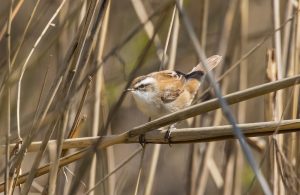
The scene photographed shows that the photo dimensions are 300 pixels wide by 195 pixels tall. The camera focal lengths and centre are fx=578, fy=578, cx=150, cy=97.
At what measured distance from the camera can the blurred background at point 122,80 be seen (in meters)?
2.03

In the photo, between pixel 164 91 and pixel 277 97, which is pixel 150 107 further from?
pixel 277 97

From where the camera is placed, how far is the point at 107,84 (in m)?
3.43

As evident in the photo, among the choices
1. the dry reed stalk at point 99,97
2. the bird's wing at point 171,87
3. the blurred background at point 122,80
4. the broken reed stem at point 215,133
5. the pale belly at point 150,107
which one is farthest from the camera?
the bird's wing at point 171,87

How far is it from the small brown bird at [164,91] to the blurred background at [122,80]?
12 cm

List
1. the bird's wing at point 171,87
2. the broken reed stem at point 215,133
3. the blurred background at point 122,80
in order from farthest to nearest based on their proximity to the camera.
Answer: the bird's wing at point 171,87 < the blurred background at point 122,80 < the broken reed stem at point 215,133

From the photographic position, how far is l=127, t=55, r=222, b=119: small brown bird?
338 cm

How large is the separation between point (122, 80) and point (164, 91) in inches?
11.9

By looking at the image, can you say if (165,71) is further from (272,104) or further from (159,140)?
(159,140)

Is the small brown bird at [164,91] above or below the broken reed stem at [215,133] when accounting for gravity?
above

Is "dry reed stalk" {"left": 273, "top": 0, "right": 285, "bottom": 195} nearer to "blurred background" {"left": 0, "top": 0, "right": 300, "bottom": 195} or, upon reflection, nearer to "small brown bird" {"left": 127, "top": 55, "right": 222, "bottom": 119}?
"blurred background" {"left": 0, "top": 0, "right": 300, "bottom": 195}

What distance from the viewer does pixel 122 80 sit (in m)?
3.36

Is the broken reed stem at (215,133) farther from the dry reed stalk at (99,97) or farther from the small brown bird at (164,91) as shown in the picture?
the small brown bird at (164,91)

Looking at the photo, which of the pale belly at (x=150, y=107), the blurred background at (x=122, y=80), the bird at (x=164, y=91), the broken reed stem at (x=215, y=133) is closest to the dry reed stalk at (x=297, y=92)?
the blurred background at (x=122, y=80)

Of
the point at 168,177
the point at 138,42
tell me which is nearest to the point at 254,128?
the point at 138,42
